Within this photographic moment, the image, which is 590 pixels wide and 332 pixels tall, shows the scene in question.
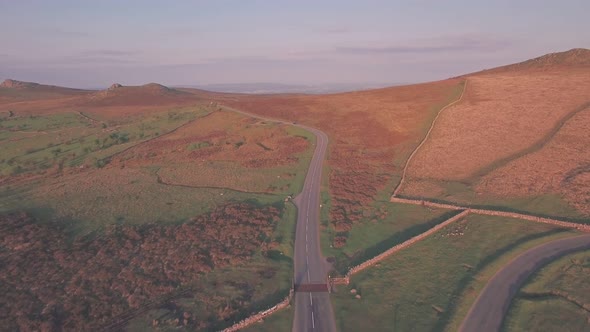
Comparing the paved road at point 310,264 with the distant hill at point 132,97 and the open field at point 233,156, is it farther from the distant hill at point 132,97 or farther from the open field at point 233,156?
the distant hill at point 132,97

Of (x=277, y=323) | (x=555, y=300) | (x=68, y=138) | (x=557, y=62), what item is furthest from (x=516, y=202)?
(x=557, y=62)

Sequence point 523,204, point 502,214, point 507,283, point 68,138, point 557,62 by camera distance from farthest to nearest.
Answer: point 557,62
point 68,138
point 523,204
point 502,214
point 507,283

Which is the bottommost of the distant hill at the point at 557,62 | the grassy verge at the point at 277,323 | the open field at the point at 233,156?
the grassy verge at the point at 277,323

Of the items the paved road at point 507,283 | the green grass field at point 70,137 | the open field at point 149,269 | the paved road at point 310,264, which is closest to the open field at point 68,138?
the green grass field at point 70,137

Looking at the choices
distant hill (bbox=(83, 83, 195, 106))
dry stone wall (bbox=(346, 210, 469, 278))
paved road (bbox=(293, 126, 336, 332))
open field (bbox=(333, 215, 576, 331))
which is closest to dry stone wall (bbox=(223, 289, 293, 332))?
paved road (bbox=(293, 126, 336, 332))

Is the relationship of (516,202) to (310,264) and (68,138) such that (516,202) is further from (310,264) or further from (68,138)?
(68,138)

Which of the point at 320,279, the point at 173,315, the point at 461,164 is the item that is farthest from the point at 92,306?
the point at 461,164
